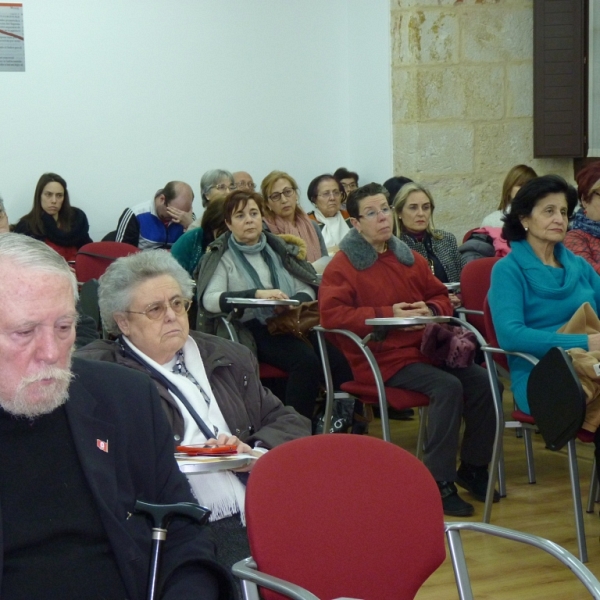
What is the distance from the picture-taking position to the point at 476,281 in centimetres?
471

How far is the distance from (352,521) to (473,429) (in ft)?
7.58

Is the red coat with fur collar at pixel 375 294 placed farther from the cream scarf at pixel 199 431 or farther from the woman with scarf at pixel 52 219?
the woman with scarf at pixel 52 219

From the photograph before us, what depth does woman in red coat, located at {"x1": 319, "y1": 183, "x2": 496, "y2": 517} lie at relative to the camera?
162 inches

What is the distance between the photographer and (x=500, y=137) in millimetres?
7859

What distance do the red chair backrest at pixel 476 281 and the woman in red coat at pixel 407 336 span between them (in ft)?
0.62

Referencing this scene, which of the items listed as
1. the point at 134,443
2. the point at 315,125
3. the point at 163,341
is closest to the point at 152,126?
the point at 315,125

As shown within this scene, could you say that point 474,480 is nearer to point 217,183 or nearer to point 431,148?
point 217,183

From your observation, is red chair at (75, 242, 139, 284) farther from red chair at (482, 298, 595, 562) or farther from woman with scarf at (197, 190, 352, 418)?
red chair at (482, 298, 595, 562)

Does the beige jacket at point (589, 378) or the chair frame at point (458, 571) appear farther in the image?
the beige jacket at point (589, 378)

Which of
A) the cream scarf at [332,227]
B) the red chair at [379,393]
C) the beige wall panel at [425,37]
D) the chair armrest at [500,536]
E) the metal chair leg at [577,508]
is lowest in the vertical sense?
the metal chair leg at [577,508]

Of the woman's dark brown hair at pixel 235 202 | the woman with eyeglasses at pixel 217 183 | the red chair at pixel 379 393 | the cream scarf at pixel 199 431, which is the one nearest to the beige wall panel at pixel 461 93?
the woman with eyeglasses at pixel 217 183

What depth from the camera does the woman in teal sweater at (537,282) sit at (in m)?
3.77

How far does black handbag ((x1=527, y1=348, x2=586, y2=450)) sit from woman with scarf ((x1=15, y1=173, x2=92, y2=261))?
4655 millimetres

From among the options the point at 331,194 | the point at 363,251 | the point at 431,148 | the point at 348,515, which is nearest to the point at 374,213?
the point at 363,251
